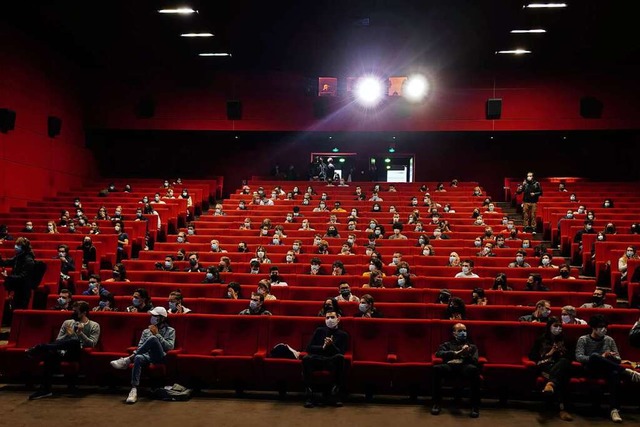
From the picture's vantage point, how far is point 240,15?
36.7ft

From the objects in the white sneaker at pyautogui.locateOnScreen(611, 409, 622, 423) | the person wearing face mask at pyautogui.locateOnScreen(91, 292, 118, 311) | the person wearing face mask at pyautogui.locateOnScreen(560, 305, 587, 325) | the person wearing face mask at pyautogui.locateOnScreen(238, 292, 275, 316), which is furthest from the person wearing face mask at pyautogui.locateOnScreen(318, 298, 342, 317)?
the white sneaker at pyautogui.locateOnScreen(611, 409, 622, 423)

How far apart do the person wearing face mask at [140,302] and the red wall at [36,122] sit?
Result: 7210mm

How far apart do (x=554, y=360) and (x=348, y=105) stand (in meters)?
11.1

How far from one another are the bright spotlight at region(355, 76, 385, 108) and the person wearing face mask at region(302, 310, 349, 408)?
1048 centimetres

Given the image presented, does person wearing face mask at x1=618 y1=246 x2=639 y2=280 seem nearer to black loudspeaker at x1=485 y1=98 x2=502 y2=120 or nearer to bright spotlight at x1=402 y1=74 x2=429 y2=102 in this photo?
black loudspeaker at x1=485 y1=98 x2=502 y2=120

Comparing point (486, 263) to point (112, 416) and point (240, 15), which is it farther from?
point (240, 15)

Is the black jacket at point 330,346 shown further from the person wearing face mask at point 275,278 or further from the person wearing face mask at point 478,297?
the person wearing face mask at point 275,278

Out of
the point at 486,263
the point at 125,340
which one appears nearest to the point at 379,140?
the point at 486,263

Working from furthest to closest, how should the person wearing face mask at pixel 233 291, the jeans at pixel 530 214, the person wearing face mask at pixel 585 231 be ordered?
the jeans at pixel 530 214 → the person wearing face mask at pixel 585 231 → the person wearing face mask at pixel 233 291

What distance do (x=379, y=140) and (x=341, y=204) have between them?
487 centimetres

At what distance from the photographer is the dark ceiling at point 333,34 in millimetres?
10703

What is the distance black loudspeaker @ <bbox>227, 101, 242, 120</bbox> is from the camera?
15266mm

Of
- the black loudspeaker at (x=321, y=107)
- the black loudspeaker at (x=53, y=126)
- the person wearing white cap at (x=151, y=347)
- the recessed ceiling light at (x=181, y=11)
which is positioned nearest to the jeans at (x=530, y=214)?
the black loudspeaker at (x=321, y=107)

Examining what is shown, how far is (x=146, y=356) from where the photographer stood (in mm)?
5168
